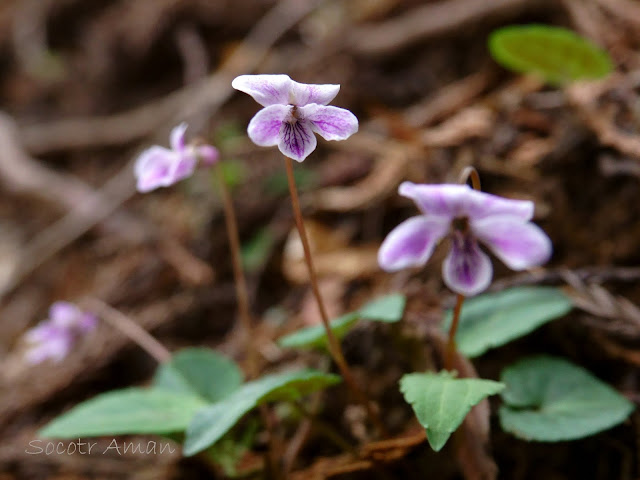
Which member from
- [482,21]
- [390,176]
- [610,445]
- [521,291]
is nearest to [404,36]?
[482,21]

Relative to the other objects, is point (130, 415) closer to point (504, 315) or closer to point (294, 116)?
point (294, 116)

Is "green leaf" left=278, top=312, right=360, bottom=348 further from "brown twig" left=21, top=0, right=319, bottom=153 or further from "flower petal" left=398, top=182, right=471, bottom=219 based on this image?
"brown twig" left=21, top=0, right=319, bottom=153

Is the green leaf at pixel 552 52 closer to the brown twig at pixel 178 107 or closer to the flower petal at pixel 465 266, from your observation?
A: the flower petal at pixel 465 266

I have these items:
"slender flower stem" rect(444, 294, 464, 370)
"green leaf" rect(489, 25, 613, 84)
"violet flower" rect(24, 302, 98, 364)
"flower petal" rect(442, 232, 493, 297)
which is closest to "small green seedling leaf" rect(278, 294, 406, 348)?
"slender flower stem" rect(444, 294, 464, 370)

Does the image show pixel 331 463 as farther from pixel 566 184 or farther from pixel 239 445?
pixel 566 184

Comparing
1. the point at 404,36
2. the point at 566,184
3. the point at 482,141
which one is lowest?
the point at 566,184

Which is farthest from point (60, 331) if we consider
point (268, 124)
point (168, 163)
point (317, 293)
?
point (268, 124)
